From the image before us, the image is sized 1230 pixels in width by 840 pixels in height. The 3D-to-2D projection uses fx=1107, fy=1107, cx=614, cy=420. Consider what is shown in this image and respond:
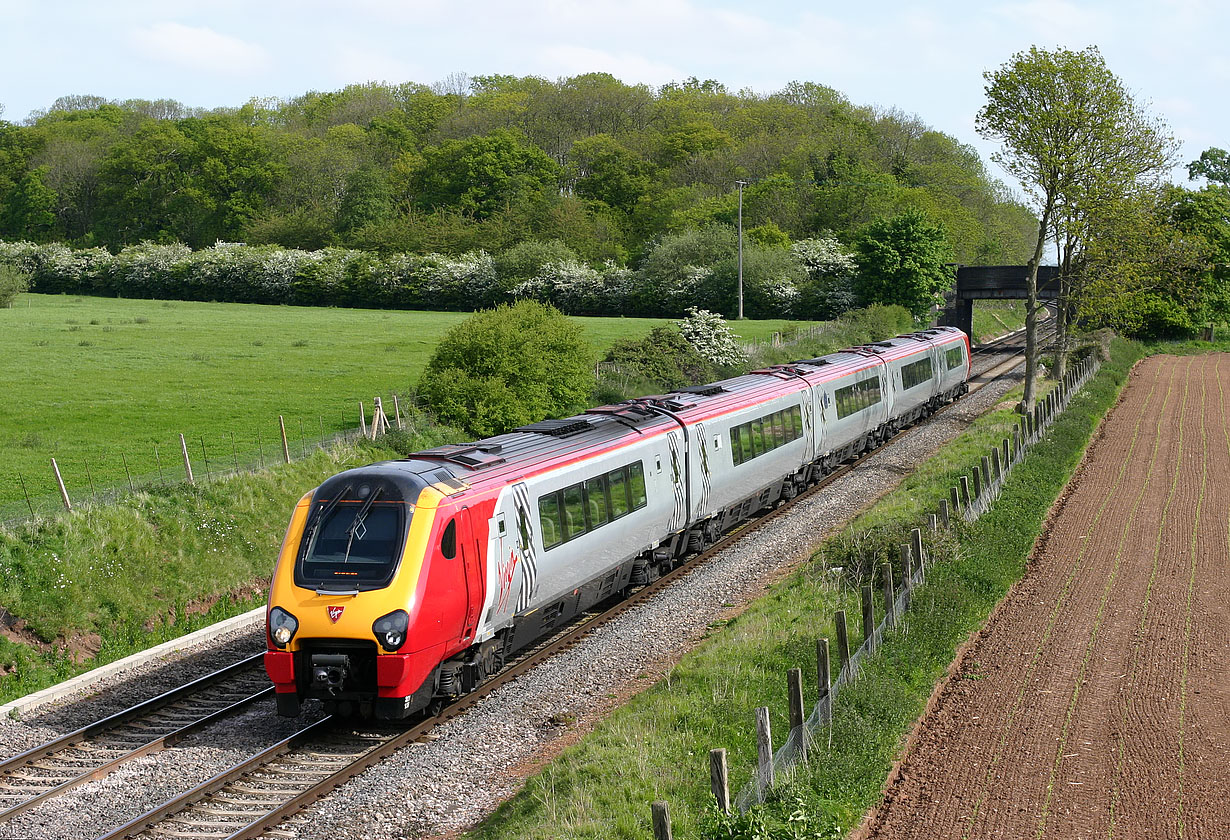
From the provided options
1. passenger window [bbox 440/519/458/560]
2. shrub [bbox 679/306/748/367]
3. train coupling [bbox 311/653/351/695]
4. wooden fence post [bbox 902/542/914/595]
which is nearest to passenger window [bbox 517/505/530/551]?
passenger window [bbox 440/519/458/560]

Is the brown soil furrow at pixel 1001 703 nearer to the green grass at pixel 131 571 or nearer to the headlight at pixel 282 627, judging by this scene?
the headlight at pixel 282 627

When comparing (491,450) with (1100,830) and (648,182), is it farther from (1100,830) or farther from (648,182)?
(648,182)

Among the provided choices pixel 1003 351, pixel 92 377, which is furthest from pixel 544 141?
pixel 92 377

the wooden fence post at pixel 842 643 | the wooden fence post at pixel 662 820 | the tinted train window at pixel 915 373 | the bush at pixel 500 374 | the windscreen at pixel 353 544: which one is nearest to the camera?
the wooden fence post at pixel 662 820

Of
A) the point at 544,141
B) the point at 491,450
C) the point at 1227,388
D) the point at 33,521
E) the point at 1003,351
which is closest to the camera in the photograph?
the point at 491,450

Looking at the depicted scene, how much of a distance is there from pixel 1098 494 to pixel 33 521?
824 inches

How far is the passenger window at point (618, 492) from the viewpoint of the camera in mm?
17062

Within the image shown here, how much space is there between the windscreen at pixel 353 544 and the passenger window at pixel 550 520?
108 inches

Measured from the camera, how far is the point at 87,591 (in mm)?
17547

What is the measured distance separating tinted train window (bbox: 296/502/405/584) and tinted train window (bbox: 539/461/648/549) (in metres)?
2.79

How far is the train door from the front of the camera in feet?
43.3

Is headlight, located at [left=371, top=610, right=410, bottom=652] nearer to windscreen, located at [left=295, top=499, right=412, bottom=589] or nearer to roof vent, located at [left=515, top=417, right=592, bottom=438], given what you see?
windscreen, located at [left=295, top=499, right=412, bottom=589]

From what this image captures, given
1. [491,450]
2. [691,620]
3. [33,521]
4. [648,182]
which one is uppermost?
[648,182]

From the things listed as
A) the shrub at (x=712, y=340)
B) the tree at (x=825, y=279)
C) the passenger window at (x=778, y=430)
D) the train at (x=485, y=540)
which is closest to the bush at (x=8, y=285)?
the shrub at (x=712, y=340)
